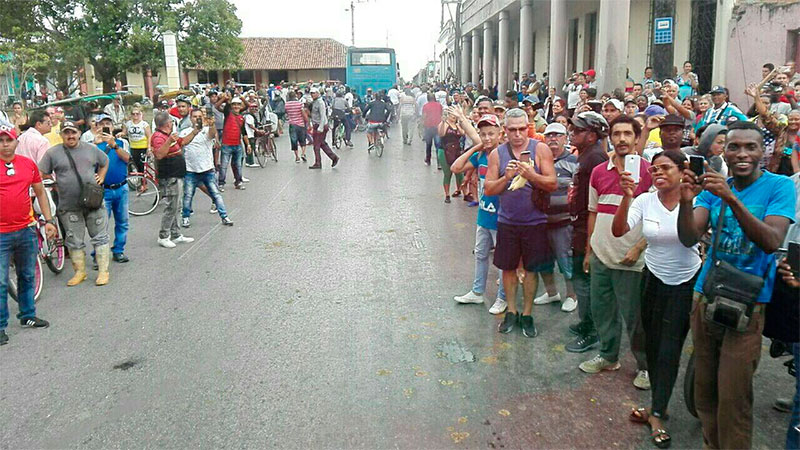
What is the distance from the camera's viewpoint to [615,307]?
473cm

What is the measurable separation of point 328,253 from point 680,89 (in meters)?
9.63

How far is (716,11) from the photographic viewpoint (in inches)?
697

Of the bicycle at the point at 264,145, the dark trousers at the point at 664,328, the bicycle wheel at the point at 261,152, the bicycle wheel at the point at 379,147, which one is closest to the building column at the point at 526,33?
the bicycle wheel at the point at 379,147

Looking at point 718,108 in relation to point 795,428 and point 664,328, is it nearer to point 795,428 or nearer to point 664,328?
point 664,328

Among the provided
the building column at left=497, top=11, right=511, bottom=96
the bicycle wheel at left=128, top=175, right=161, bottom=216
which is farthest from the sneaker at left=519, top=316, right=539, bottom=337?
Result: the building column at left=497, top=11, right=511, bottom=96

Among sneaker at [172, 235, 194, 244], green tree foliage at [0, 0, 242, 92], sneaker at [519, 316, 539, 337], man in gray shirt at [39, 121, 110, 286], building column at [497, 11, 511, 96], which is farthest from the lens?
green tree foliage at [0, 0, 242, 92]

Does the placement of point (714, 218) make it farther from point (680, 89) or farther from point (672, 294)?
point (680, 89)

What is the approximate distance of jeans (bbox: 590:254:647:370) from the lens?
4504 millimetres

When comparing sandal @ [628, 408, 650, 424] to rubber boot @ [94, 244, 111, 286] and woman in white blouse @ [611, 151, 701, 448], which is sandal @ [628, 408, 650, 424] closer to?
woman in white blouse @ [611, 151, 701, 448]

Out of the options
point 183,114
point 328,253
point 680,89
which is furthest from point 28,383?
point 680,89

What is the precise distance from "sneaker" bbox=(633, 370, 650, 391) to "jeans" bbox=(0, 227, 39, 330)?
5171mm

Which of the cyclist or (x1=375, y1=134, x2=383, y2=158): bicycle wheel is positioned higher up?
the cyclist

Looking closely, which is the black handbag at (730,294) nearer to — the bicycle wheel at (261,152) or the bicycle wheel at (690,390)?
the bicycle wheel at (690,390)

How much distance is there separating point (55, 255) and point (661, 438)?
6.98 metres
